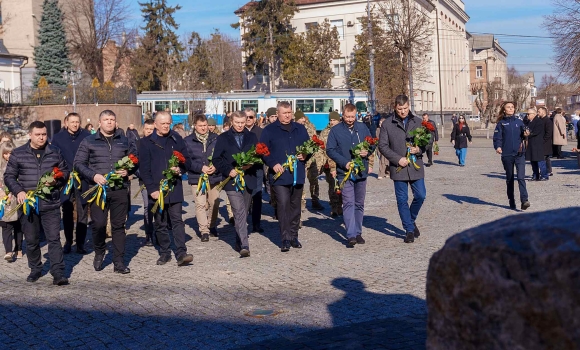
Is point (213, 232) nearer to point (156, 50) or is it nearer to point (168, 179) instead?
point (168, 179)

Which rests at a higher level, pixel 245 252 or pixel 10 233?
pixel 10 233

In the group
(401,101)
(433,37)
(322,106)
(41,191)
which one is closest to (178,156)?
(41,191)

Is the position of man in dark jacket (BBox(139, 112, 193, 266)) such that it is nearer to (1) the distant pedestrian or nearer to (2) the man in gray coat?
(2) the man in gray coat

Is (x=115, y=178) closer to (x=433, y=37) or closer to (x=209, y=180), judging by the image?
(x=209, y=180)

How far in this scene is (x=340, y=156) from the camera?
11.2 metres

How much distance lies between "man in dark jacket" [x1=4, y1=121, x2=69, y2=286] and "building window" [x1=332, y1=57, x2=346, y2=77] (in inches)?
2656

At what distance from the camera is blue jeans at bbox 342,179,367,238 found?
1102 cm

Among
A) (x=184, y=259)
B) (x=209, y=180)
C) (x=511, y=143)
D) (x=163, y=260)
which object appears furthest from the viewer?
(x=511, y=143)

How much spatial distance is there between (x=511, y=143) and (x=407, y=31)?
40.9 meters

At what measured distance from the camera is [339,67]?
7650cm

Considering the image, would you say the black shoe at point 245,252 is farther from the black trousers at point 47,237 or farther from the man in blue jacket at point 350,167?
the black trousers at point 47,237

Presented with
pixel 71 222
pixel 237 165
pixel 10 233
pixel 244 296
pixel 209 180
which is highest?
pixel 237 165

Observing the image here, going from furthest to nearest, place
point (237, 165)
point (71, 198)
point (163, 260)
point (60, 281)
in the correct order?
point (71, 198)
point (237, 165)
point (163, 260)
point (60, 281)

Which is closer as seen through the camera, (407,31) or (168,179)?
(168,179)
